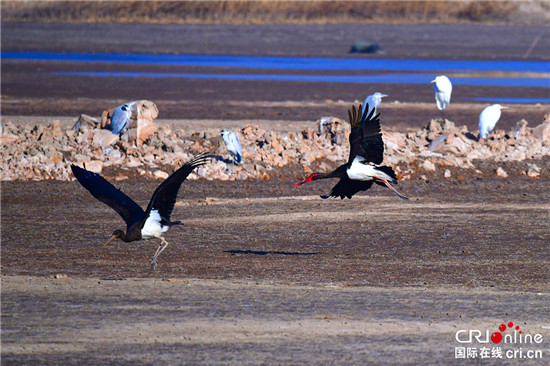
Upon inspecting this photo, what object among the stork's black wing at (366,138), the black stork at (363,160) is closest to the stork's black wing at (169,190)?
the black stork at (363,160)

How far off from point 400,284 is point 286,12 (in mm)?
85178

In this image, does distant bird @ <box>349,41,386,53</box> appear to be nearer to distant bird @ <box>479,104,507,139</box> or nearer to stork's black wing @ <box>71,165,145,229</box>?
distant bird @ <box>479,104,507,139</box>

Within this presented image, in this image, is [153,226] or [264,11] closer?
[153,226]

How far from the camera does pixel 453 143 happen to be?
1869 centimetres

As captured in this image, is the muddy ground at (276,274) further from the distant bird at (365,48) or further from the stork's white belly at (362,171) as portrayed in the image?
the distant bird at (365,48)

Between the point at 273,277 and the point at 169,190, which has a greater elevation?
the point at 169,190

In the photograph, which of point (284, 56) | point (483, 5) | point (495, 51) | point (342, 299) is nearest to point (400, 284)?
point (342, 299)

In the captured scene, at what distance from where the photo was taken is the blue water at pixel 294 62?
48344 millimetres

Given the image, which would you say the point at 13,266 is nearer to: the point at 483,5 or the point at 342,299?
the point at 342,299

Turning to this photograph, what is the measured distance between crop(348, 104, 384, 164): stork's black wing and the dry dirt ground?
115 cm

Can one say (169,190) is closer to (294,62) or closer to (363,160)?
(363,160)

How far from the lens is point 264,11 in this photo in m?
93.8

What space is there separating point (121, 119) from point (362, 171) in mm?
8039

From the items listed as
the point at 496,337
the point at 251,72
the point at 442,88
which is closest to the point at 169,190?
the point at 496,337
